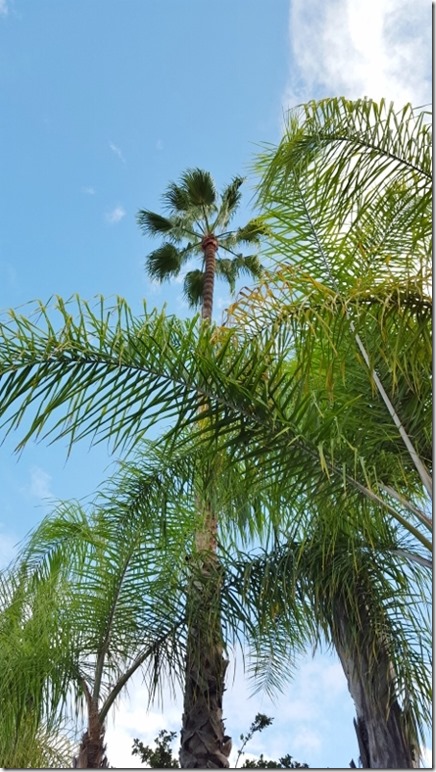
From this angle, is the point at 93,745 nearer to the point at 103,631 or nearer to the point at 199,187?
the point at 103,631

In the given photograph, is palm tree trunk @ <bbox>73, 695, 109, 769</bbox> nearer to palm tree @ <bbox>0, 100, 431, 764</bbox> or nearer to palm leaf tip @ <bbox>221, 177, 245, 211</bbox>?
palm tree @ <bbox>0, 100, 431, 764</bbox>

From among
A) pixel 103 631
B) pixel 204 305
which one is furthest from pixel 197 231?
pixel 103 631

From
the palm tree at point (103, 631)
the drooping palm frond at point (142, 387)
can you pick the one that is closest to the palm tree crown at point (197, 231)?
the palm tree at point (103, 631)

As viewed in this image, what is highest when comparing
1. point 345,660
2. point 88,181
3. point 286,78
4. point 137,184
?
point 137,184

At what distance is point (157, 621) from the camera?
496 centimetres

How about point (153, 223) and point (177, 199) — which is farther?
point (153, 223)

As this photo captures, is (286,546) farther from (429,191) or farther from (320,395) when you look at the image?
(429,191)

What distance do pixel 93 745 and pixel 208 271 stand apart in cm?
637

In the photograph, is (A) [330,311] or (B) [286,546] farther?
(B) [286,546]

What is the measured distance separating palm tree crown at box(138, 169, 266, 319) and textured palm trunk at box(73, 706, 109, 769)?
6.75 meters

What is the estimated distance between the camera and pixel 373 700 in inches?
174

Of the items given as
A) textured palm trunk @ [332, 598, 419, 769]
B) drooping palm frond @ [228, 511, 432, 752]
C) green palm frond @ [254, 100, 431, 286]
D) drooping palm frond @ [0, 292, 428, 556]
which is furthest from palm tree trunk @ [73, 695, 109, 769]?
green palm frond @ [254, 100, 431, 286]

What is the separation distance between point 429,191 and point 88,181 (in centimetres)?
419

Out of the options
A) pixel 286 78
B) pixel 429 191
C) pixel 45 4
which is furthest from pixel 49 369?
pixel 45 4
